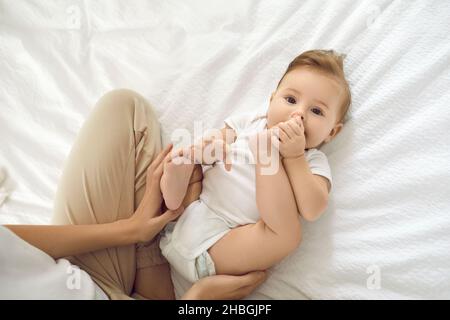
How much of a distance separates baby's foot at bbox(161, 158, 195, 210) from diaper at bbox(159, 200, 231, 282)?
0.05m

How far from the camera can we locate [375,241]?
86cm

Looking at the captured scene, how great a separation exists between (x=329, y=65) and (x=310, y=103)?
106mm

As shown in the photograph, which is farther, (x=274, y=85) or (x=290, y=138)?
(x=274, y=85)

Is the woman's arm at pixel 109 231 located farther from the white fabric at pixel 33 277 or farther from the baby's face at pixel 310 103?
the baby's face at pixel 310 103

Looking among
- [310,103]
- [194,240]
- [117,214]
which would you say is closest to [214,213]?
[194,240]

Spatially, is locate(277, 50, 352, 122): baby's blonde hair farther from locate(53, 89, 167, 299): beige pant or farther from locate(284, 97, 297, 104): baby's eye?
locate(53, 89, 167, 299): beige pant

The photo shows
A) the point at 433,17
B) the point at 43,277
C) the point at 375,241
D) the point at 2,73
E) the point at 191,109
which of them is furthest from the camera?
the point at 2,73

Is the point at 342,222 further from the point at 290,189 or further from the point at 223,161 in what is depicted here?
the point at 223,161

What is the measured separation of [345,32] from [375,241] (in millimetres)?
533

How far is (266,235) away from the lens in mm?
829

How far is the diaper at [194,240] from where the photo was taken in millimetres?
871

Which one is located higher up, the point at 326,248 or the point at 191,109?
the point at 191,109

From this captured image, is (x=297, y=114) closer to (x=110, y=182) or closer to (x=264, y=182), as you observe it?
(x=264, y=182)
